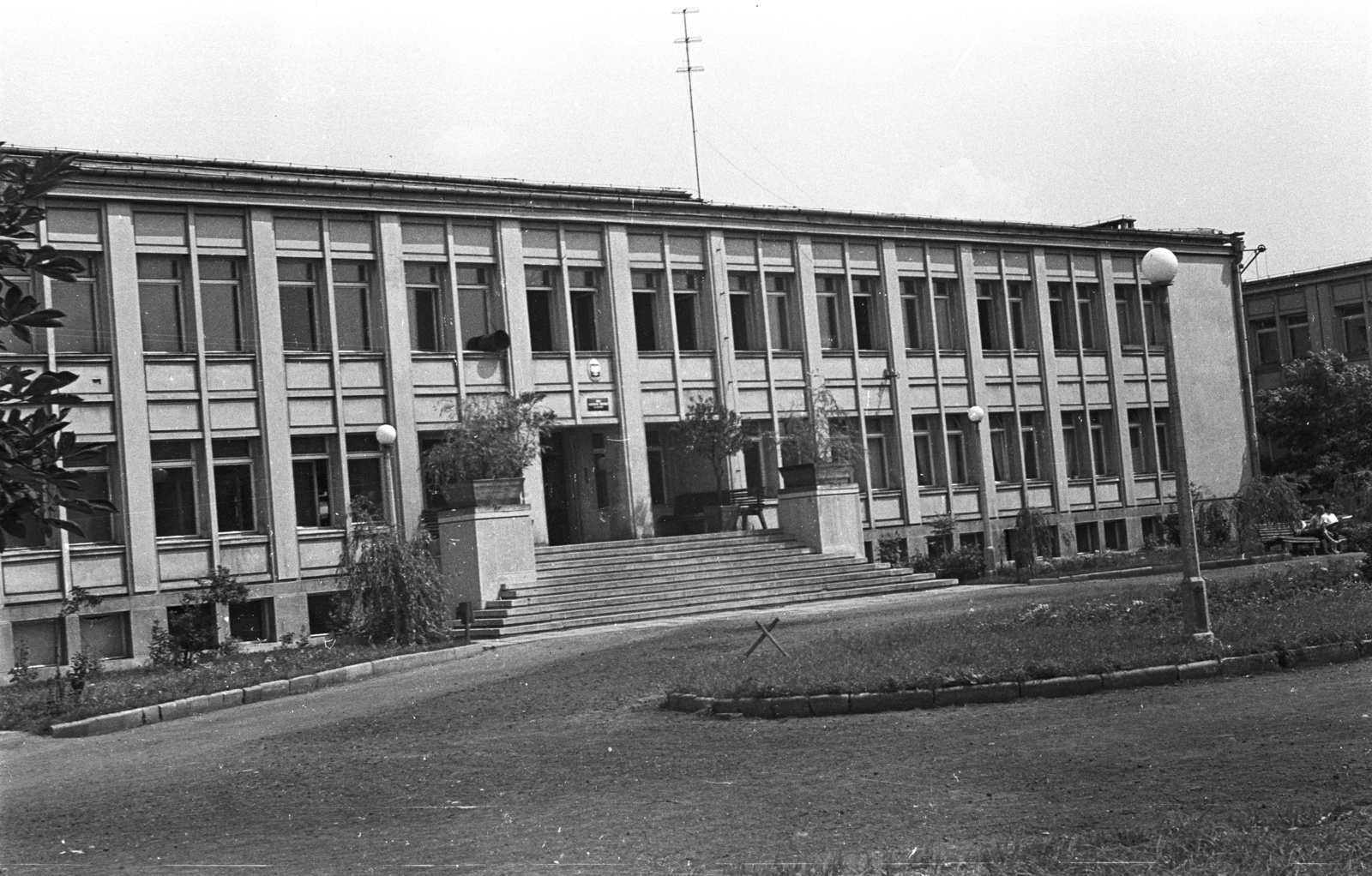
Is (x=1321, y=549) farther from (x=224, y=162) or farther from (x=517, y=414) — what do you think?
A: (x=224, y=162)

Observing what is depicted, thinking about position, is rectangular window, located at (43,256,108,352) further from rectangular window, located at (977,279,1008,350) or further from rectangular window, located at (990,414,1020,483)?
rectangular window, located at (990,414,1020,483)

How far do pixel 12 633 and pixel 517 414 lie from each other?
10.1m

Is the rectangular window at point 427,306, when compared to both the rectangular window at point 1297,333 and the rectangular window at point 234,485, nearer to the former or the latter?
the rectangular window at point 234,485

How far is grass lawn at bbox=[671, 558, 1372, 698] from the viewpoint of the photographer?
13.9 m

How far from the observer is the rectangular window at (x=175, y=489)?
31.0m

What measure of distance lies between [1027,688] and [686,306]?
25.8 meters

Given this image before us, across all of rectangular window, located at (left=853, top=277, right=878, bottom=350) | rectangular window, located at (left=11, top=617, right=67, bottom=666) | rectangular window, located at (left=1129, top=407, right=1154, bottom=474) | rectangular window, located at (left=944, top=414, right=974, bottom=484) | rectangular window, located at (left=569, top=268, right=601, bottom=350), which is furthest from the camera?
rectangular window, located at (left=1129, top=407, right=1154, bottom=474)

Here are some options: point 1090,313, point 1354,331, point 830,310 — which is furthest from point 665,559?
point 1354,331

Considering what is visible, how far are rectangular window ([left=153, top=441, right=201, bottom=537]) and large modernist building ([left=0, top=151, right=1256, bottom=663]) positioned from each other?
5 cm

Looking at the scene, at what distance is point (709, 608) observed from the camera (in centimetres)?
3012

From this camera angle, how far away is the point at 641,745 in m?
12.6

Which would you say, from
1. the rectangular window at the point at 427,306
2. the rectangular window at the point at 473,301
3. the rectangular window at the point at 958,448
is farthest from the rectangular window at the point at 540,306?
the rectangular window at the point at 958,448

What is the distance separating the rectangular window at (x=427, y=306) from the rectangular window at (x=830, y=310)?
1050 centimetres

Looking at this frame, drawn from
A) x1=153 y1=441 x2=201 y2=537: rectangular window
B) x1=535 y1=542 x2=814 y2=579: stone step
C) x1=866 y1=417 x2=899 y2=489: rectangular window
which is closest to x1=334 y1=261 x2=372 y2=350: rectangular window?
x1=153 y1=441 x2=201 y2=537: rectangular window
